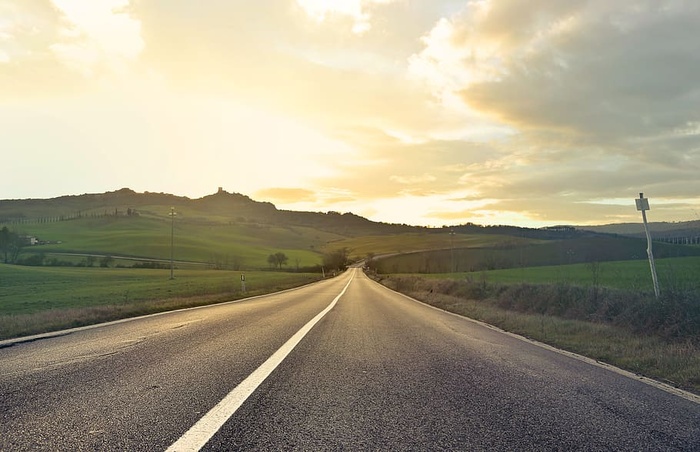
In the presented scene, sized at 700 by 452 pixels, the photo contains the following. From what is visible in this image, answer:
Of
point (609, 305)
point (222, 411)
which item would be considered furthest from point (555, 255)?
point (222, 411)

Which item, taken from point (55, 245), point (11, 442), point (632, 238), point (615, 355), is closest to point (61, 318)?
point (11, 442)

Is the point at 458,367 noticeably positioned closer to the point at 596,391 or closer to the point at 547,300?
the point at 596,391

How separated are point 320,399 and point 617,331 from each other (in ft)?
33.4

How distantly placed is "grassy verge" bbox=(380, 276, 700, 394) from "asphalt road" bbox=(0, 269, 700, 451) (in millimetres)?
1051

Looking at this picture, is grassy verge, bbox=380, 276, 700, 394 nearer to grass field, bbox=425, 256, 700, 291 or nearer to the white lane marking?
grass field, bbox=425, 256, 700, 291

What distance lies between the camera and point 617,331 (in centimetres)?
1202

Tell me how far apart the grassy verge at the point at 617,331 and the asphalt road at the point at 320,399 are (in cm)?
105

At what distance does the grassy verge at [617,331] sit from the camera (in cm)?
772

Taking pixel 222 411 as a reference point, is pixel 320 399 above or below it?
below

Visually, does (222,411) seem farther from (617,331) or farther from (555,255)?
(555,255)

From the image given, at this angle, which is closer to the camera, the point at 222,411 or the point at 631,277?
the point at 222,411

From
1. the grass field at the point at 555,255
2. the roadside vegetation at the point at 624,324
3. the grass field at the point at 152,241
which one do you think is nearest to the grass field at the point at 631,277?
the roadside vegetation at the point at 624,324

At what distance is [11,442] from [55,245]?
139604 mm

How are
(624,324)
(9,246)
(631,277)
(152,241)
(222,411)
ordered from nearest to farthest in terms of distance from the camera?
(222,411), (624,324), (631,277), (9,246), (152,241)
